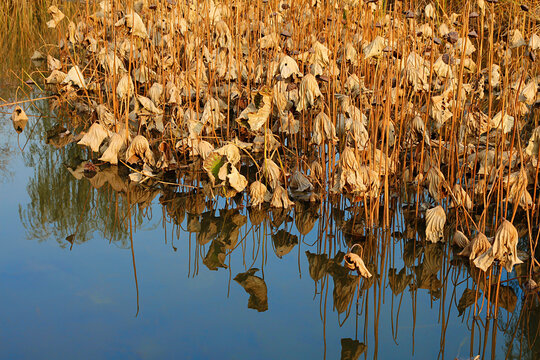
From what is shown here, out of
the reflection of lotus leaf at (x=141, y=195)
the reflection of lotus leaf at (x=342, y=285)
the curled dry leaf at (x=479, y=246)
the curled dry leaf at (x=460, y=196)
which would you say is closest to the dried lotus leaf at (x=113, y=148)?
the reflection of lotus leaf at (x=141, y=195)

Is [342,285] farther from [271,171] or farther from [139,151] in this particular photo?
[139,151]

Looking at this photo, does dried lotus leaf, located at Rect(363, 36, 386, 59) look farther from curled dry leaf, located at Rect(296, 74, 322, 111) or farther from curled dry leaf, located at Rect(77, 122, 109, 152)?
curled dry leaf, located at Rect(77, 122, 109, 152)

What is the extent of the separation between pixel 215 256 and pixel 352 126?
2.01 feet

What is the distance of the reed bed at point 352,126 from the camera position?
6.53 feet

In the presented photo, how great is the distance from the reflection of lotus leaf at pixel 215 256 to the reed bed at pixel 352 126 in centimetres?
27

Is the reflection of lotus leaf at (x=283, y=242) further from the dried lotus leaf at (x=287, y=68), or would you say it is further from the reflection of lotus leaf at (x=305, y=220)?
the dried lotus leaf at (x=287, y=68)

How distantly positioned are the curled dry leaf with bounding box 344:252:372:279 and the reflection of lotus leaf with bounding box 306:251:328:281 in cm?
16

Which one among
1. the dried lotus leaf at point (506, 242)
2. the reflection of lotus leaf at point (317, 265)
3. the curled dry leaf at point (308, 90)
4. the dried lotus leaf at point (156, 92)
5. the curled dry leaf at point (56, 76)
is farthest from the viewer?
the curled dry leaf at point (56, 76)

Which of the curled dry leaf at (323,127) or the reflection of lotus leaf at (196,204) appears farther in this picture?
the reflection of lotus leaf at (196,204)

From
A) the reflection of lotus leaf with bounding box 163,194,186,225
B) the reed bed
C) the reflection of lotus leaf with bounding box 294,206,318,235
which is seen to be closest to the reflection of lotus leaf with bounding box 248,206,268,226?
the reed bed

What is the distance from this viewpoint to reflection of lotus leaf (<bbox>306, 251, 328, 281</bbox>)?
1915 mm

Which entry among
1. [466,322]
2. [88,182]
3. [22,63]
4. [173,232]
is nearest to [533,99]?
[466,322]

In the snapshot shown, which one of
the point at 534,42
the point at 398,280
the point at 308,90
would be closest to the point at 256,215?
the point at 308,90

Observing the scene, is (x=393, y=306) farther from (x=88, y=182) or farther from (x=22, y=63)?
(x=22, y=63)
